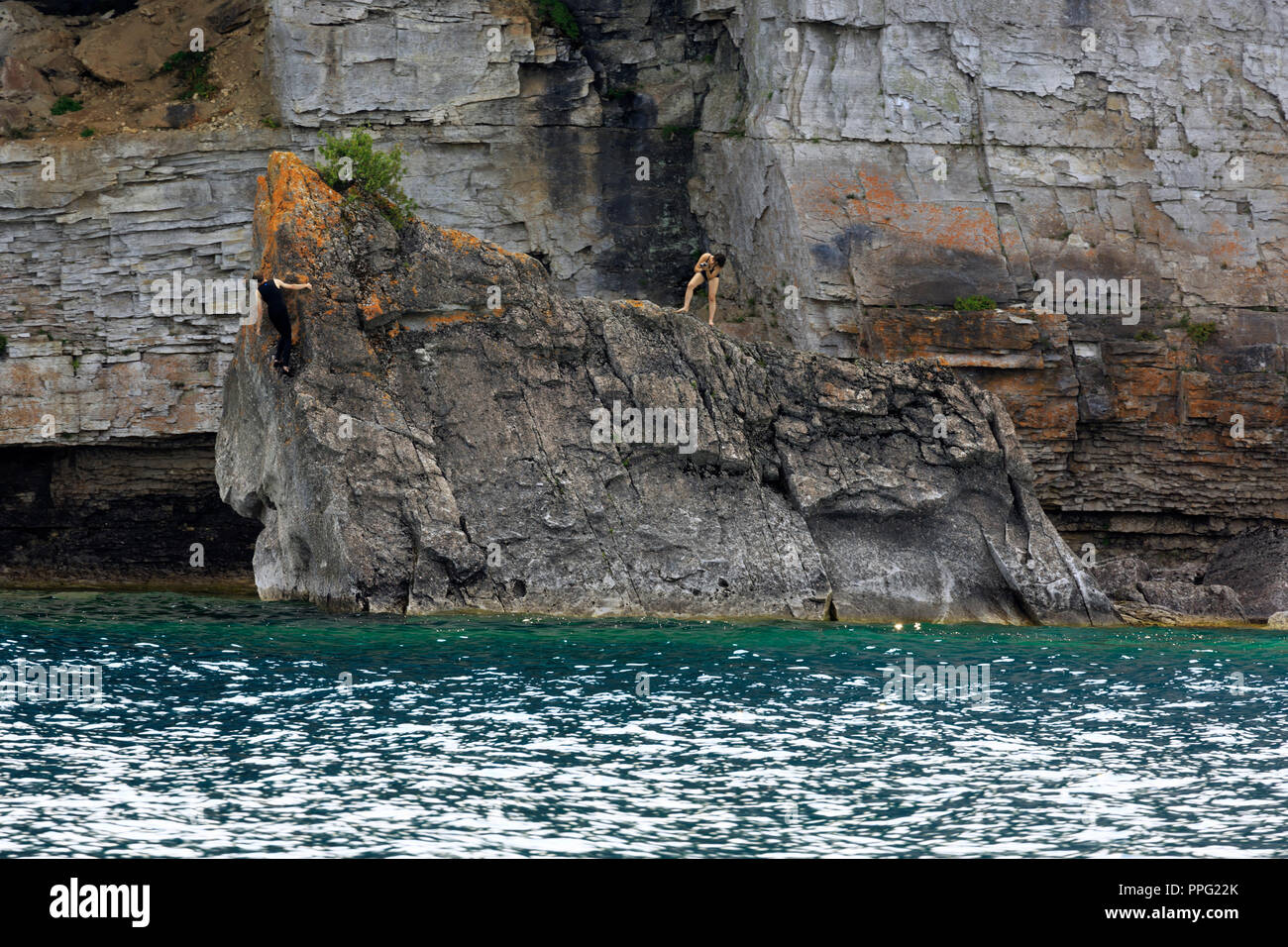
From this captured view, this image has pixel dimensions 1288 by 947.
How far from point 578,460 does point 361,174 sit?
5.42 m

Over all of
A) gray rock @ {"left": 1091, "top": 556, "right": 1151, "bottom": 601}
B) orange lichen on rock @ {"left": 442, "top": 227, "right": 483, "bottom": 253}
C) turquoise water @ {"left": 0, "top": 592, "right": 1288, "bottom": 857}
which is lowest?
turquoise water @ {"left": 0, "top": 592, "right": 1288, "bottom": 857}

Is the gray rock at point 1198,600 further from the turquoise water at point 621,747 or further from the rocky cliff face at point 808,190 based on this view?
the turquoise water at point 621,747

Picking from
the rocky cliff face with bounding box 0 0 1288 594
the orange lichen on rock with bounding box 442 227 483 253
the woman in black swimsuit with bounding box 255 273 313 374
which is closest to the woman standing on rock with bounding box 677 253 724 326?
the rocky cliff face with bounding box 0 0 1288 594

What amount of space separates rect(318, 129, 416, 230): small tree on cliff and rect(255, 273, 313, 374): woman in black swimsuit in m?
1.97

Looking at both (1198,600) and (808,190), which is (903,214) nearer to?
(808,190)

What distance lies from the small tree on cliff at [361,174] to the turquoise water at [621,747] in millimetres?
6580

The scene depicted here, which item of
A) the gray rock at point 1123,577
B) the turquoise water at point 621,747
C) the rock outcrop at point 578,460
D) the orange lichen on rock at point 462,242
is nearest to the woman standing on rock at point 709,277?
the rock outcrop at point 578,460

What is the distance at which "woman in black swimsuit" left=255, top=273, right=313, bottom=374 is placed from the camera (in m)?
19.6

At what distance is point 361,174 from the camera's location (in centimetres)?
2133

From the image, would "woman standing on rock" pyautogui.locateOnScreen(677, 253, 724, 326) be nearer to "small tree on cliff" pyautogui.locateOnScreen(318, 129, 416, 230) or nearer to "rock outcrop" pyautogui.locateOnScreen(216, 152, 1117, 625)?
"rock outcrop" pyautogui.locateOnScreen(216, 152, 1117, 625)

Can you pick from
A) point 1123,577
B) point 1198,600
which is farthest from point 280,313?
point 1198,600

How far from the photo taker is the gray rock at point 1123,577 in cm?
2352

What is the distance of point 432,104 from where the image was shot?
28062 mm
